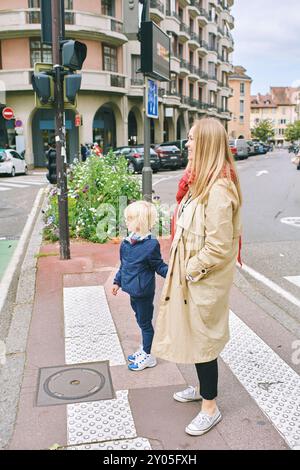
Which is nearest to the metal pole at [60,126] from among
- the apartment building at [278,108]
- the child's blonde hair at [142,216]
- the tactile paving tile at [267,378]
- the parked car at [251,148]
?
the tactile paving tile at [267,378]

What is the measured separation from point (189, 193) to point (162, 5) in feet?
129

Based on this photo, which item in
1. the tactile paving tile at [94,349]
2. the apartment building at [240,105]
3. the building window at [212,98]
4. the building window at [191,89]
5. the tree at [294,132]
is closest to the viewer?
the tactile paving tile at [94,349]

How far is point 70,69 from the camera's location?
6.87 metres

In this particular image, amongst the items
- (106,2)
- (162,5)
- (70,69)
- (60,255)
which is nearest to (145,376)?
(60,255)

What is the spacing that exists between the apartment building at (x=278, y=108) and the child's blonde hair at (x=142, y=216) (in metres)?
142

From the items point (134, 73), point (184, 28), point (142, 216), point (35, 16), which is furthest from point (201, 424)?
point (184, 28)

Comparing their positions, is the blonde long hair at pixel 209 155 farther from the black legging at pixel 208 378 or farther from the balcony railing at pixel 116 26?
the balcony railing at pixel 116 26

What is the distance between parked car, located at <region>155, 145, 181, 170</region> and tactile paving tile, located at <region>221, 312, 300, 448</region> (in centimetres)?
2416

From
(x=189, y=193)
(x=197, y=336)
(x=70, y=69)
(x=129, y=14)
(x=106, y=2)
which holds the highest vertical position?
(x=106, y=2)

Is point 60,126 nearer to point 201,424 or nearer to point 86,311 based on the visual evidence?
point 86,311

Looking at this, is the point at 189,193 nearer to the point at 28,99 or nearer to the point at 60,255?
the point at 60,255

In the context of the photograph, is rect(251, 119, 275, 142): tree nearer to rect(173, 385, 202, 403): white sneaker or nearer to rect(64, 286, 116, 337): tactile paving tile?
rect(64, 286, 116, 337): tactile paving tile

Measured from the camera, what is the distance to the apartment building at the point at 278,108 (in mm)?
142625
